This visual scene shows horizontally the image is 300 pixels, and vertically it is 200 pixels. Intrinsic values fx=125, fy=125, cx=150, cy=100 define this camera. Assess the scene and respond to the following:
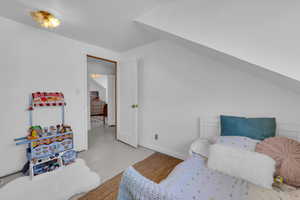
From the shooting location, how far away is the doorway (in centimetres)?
356

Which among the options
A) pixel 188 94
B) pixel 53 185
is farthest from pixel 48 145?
pixel 188 94

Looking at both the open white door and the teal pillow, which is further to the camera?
the open white door

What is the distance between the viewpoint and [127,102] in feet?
9.76

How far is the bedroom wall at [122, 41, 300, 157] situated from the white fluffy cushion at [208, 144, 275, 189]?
0.80 meters

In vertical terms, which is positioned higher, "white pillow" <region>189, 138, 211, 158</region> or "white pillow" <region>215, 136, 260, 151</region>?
"white pillow" <region>215, 136, 260, 151</region>

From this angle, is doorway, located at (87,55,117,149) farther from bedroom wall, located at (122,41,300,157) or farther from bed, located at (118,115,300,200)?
bed, located at (118,115,300,200)

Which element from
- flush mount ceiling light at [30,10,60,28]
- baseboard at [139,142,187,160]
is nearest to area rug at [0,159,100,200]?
baseboard at [139,142,187,160]

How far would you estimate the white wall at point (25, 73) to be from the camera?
5.88 feet

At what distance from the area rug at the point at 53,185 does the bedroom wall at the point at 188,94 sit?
4.61 feet

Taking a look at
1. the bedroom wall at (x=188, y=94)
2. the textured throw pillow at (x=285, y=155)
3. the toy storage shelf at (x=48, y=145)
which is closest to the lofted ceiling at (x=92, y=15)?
the bedroom wall at (x=188, y=94)

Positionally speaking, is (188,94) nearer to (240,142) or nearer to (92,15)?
(240,142)

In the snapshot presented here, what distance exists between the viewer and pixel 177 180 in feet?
3.78

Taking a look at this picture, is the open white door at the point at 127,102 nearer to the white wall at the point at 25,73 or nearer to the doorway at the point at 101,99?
the doorway at the point at 101,99

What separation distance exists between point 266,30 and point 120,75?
2.66m
